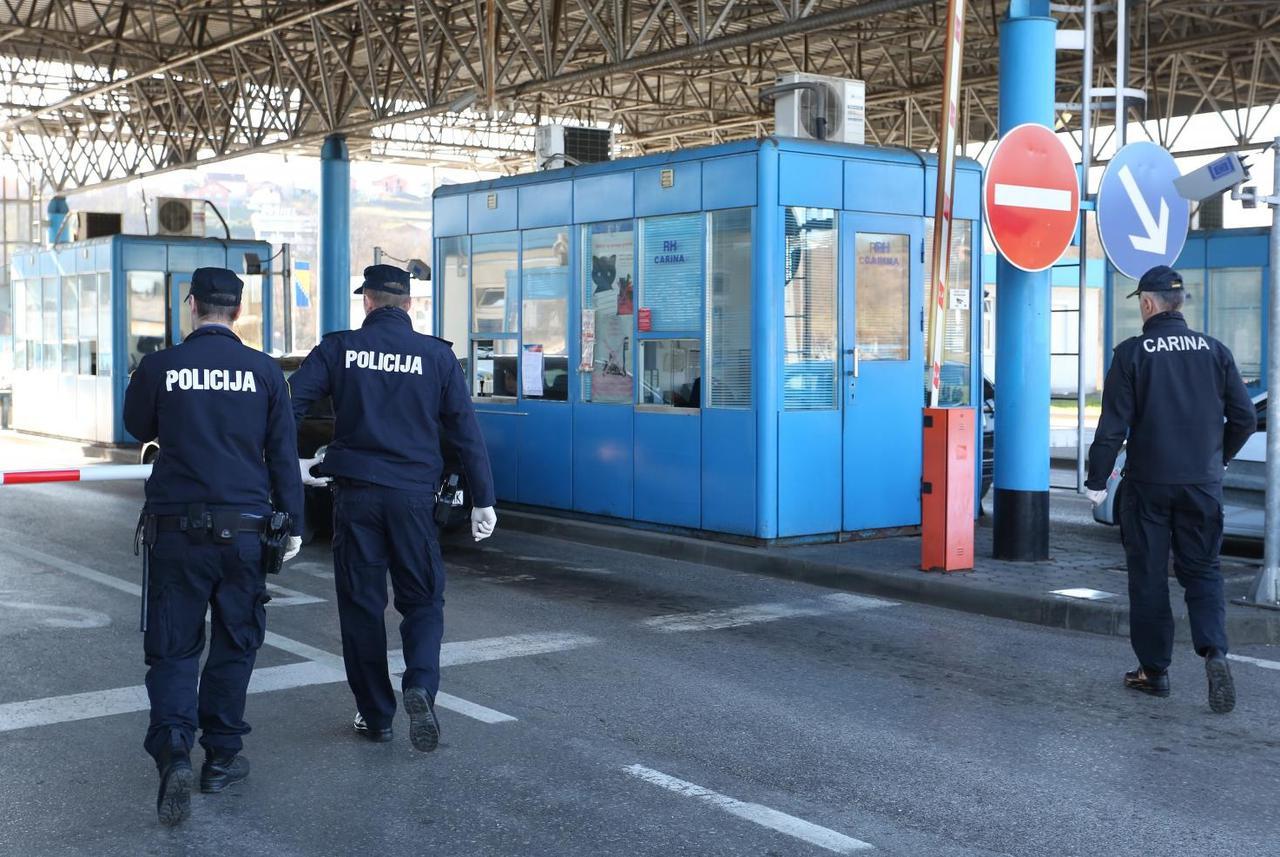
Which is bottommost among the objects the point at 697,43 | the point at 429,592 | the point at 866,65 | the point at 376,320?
the point at 429,592

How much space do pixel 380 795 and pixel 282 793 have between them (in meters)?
0.35

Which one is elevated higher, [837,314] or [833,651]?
[837,314]

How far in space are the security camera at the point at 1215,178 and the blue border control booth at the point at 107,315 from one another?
14596mm

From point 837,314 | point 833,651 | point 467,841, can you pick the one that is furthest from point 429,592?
point 837,314

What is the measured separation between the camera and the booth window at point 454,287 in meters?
14.0

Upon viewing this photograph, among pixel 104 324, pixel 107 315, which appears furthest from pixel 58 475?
pixel 104 324

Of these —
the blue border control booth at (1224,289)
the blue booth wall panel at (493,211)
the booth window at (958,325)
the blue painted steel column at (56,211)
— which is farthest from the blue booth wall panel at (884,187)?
the blue painted steel column at (56,211)

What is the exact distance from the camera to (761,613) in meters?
9.06

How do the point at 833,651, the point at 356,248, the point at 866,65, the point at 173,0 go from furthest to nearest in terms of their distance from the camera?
the point at 356,248 → the point at 866,65 → the point at 173,0 → the point at 833,651

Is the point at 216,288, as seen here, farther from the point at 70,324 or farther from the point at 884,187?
the point at 70,324

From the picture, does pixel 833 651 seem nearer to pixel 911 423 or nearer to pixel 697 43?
pixel 911 423

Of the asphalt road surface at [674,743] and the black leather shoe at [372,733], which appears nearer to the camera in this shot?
the asphalt road surface at [674,743]

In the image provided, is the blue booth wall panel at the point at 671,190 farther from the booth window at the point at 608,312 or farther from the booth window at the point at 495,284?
the booth window at the point at 495,284

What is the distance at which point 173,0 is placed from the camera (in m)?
26.6
